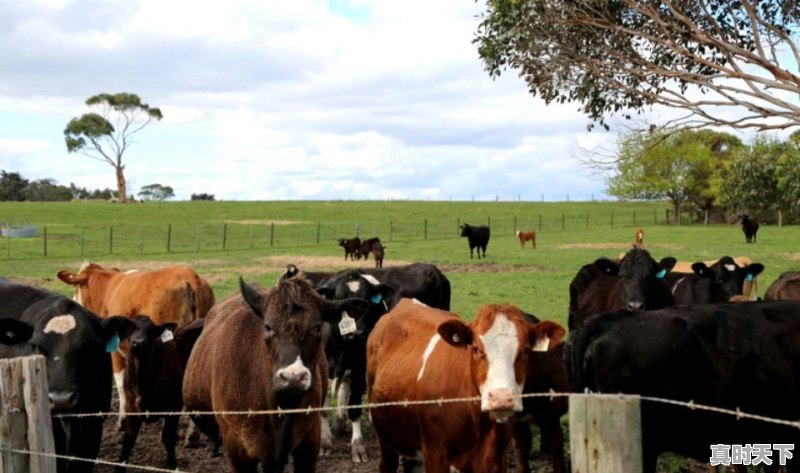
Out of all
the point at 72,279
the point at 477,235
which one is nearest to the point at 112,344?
the point at 72,279

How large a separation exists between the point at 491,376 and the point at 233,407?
1895mm

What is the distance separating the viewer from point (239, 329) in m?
6.20

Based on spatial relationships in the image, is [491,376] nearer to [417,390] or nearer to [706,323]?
[417,390]

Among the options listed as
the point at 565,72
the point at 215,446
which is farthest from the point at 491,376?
the point at 565,72

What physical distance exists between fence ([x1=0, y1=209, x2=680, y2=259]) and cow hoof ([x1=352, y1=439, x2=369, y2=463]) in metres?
35.1

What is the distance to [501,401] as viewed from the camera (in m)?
5.00

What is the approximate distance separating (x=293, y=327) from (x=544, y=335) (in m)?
1.65

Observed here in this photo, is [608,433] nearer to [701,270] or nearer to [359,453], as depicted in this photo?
[359,453]

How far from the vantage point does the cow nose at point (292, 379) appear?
5.23 metres

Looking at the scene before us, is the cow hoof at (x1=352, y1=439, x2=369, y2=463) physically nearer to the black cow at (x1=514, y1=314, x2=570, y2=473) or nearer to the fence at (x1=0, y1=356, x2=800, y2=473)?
the black cow at (x1=514, y1=314, x2=570, y2=473)

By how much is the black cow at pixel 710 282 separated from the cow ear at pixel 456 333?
26.0 ft

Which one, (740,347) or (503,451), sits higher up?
(740,347)

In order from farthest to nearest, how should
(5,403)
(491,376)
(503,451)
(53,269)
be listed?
1. (53,269)
2. (503,451)
3. (491,376)
4. (5,403)

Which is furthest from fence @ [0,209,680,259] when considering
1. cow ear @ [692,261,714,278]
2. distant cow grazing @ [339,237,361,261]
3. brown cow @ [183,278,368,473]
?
brown cow @ [183,278,368,473]
